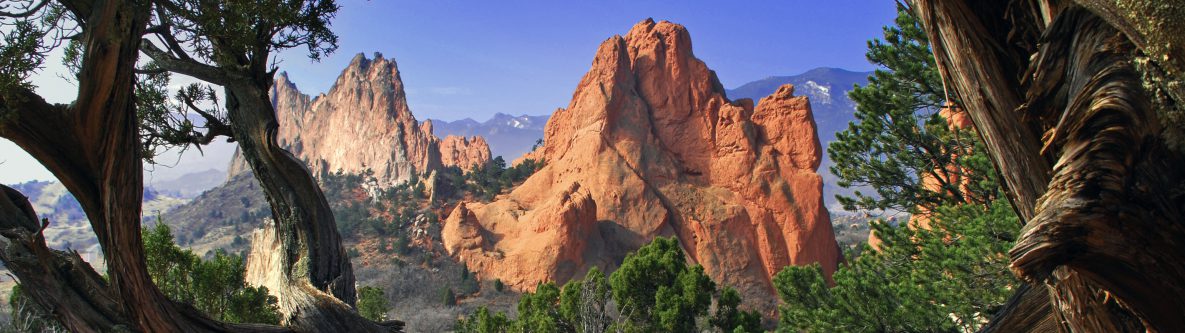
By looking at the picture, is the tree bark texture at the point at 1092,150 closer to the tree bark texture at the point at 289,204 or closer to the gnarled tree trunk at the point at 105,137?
the gnarled tree trunk at the point at 105,137

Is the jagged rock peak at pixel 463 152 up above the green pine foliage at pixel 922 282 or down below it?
above

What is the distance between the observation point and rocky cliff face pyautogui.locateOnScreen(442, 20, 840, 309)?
3966cm

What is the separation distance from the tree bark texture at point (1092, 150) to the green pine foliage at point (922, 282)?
6.15m

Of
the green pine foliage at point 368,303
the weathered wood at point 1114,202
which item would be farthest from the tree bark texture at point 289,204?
the green pine foliage at point 368,303

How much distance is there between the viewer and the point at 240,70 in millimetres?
5035

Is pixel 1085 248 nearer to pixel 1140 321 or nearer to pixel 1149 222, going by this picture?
pixel 1149 222

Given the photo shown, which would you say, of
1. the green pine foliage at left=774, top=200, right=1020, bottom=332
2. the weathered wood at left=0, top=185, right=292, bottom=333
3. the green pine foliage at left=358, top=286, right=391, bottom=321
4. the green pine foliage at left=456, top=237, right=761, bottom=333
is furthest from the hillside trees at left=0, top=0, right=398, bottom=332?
the green pine foliage at left=358, top=286, right=391, bottom=321

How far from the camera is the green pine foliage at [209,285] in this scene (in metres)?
9.51

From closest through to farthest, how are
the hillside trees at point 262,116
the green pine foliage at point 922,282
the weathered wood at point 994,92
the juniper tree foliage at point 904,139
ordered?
the weathered wood at point 994,92 → the hillside trees at point 262,116 → the green pine foliage at point 922,282 → the juniper tree foliage at point 904,139

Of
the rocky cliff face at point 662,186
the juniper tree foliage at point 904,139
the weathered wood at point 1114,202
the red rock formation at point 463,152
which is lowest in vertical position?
the weathered wood at point 1114,202

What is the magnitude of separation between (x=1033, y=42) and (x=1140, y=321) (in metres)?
0.75

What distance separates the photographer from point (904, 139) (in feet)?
36.4

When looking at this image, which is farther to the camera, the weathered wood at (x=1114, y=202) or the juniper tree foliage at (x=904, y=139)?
the juniper tree foliage at (x=904, y=139)

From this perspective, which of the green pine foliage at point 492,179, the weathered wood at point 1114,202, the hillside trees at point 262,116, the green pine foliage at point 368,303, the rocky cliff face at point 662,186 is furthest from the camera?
the green pine foliage at point 492,179
